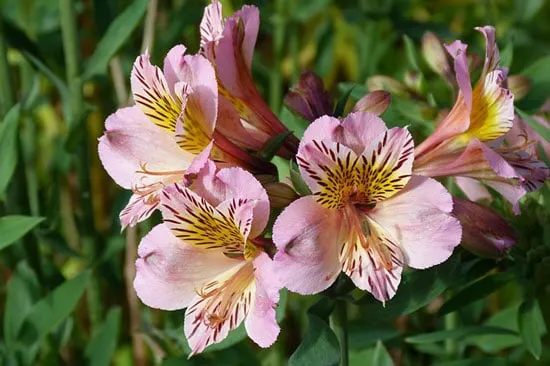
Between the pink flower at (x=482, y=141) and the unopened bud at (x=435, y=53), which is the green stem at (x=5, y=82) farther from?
the pink flower at (x=482, y=141)

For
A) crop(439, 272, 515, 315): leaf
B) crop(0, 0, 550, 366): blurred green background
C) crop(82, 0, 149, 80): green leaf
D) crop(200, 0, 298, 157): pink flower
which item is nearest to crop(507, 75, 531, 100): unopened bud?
crop(0, 0, 550, 366): blurred green background

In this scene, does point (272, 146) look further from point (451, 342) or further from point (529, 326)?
point (451, 342)

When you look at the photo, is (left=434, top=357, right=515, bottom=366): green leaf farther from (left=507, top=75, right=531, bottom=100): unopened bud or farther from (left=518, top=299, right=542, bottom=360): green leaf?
(left=507, top=75, right=531, bottom=100): unopened bud

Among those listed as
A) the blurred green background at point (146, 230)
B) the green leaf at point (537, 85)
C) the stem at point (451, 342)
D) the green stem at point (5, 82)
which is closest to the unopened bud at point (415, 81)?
the blurred green background at point (146, 230)

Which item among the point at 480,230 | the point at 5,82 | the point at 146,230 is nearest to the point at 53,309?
the point at 146,230

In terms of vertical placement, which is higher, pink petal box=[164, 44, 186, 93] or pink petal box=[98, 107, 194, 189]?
pink petal box=[164, 44, 186, 93]

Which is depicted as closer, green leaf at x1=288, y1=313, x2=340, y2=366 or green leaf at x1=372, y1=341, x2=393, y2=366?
green leaf at x1=288, y1=313, x2=340, y2=366

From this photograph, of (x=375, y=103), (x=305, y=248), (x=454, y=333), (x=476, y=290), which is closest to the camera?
(x=305, y=248)
